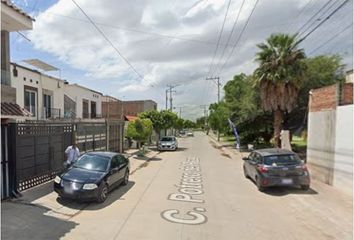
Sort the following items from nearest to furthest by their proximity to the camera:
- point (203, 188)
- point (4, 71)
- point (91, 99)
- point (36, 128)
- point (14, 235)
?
point (14, 235)
point (4, 71)
point (36, 128)
point (203, 188)
point (91, 99)

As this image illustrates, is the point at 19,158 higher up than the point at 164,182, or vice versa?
the point at 19,158

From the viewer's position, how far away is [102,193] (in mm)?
10047

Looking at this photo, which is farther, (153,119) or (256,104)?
(153,119)

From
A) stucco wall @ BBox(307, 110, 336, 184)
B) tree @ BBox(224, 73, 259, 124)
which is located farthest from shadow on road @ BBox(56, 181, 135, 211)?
tree @ BBox(224, 73, 259, 124)

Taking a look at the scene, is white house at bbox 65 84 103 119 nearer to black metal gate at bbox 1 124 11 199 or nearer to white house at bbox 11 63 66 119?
white house at bbox 11 63 66 119

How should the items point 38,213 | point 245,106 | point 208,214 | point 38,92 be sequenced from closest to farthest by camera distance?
1. point 38,213
2. point 208,214
3. point 38,92
4. point 245,106

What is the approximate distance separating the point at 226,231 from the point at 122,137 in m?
20.8

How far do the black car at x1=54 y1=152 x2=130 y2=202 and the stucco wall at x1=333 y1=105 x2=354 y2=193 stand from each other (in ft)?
27.8

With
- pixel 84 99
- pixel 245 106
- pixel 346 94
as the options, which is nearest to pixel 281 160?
pixel 346 94

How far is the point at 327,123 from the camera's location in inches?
544

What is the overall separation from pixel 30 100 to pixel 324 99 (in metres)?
21.9

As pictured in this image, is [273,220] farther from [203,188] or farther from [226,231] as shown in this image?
[203,188]

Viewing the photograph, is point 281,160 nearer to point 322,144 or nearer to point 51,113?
point 322,144

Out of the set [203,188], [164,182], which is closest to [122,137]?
[164,182]
